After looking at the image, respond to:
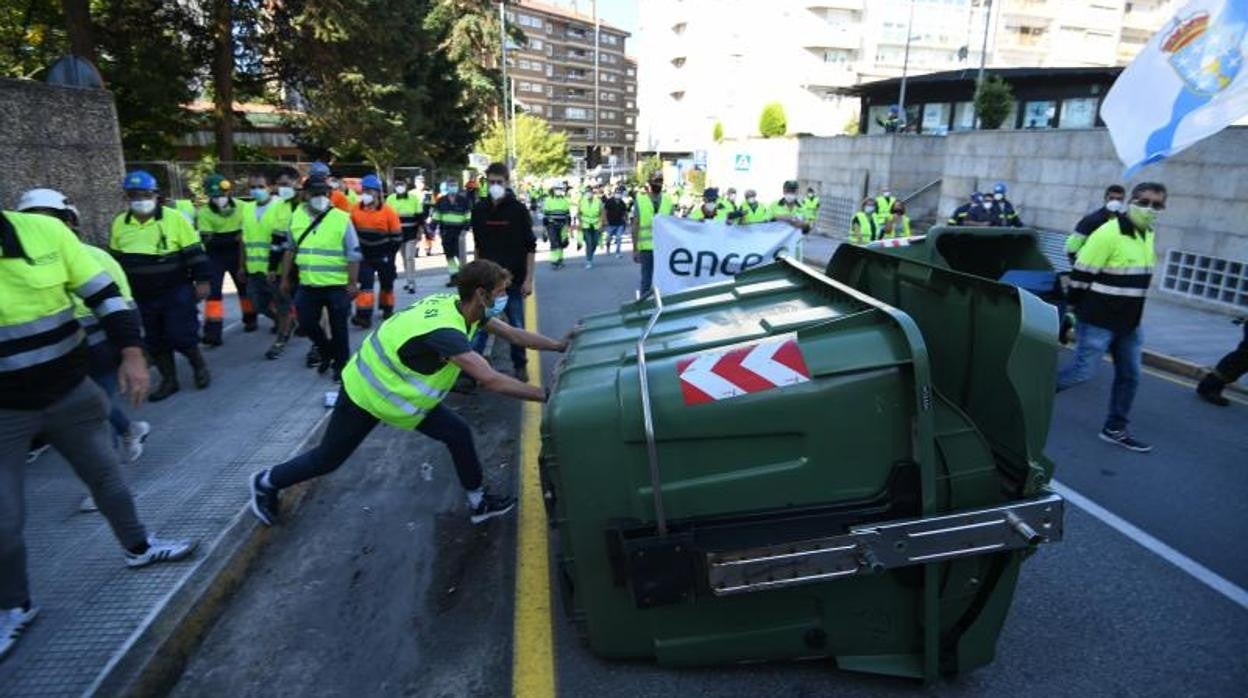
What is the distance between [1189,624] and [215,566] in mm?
4483

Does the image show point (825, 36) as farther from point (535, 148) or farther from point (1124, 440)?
point (1124, 440)

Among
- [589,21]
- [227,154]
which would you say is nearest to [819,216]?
[227,154]

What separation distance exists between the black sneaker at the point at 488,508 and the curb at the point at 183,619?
3.75ft

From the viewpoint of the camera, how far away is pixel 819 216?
25141 mm

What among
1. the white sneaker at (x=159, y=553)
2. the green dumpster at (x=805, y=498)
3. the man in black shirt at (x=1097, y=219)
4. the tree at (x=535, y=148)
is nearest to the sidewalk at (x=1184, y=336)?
the man in black shirt at (x=1097, y=219)

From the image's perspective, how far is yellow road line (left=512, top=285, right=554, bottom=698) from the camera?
2865 mm

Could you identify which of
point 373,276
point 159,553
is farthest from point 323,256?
point 159,553

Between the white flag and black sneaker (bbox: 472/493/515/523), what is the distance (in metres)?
3.19

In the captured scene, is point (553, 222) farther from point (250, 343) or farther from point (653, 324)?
point (653, 324)

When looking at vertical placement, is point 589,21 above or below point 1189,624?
above

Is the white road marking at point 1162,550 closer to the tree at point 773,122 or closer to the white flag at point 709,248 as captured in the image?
the white flag at point 709,248

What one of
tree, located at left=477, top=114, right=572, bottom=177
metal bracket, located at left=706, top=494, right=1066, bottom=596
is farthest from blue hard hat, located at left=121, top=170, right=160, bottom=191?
tree, located at left=477, top=114, right=572, bottom=177

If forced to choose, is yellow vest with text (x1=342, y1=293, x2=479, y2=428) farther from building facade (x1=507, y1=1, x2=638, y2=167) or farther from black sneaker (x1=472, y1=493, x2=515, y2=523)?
building facade (x1=507, y1=1, x2=638, y2=167)

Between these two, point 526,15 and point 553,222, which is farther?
point 526,15
